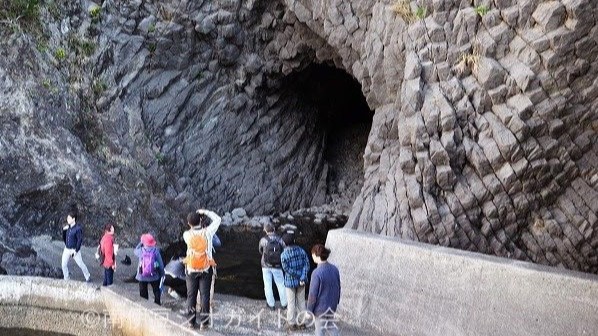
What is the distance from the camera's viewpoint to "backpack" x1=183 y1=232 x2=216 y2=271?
7719 mm

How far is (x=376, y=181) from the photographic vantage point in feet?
47.1

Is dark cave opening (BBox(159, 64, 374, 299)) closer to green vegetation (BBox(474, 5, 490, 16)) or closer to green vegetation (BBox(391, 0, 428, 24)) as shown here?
green vegetation (BBox(391, 0, 428, 24))

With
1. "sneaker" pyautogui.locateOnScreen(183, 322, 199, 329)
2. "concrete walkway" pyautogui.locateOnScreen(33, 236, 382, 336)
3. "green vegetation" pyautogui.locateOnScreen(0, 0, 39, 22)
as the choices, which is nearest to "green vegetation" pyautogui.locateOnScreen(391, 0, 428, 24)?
"concrete walkway" pyautogui.locateOnScreen(33, 236, 382, 336)

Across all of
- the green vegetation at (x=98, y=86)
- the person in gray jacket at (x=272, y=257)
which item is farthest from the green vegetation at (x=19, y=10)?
the person in gray jacket at (x=272, y=257)

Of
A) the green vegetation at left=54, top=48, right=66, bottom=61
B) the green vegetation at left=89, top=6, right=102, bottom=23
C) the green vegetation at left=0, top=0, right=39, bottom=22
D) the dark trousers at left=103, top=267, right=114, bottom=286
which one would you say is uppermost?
the green vegetation at left=89, top=6, right=102, bottom=23

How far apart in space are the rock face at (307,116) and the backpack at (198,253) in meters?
5.48

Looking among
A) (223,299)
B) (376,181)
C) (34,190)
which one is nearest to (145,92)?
(34,190)

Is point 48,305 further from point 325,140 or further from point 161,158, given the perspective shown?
point 325,140

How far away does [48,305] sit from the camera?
9.74 meters

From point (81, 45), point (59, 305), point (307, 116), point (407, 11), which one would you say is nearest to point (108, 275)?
point (59, 305)

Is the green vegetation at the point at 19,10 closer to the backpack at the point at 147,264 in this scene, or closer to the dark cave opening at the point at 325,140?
the dark cave opening at the point at 325,140

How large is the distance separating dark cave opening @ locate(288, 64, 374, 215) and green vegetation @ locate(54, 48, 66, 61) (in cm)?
826

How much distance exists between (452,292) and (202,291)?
324cm

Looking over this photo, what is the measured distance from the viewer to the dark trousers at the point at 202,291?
25.6 ft
